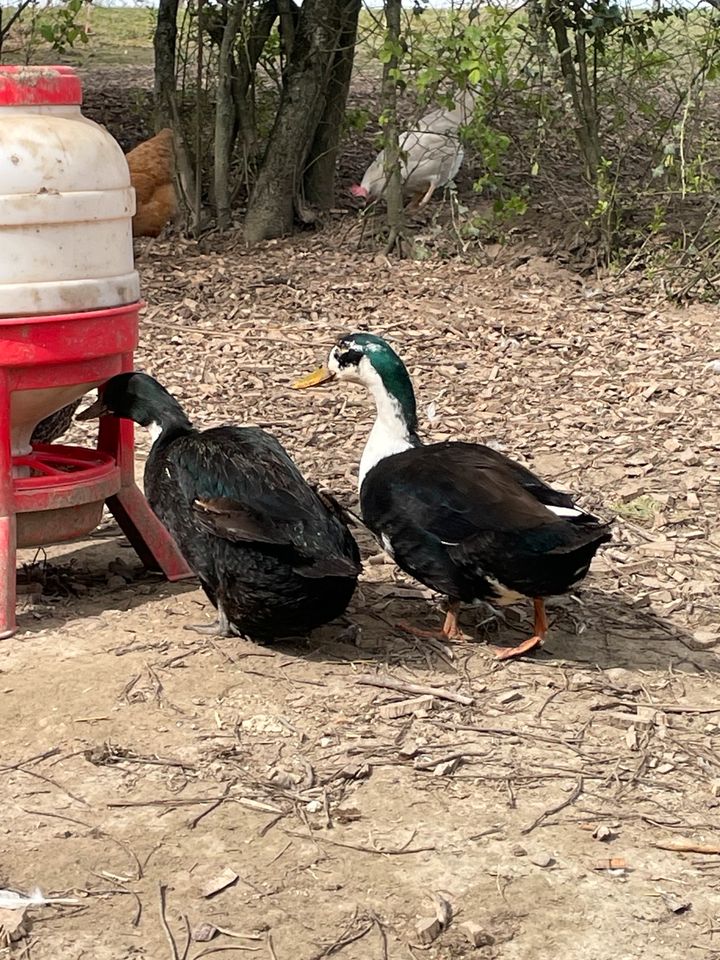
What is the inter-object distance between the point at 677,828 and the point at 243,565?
5.21ft

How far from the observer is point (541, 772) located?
384 cm

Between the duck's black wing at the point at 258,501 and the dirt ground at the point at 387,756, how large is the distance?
393 mm

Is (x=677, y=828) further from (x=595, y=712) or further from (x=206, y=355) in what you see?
(x=206, y=355)

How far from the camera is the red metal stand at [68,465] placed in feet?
14.9

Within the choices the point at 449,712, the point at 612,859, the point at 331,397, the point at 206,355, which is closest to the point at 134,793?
the point at 449,712

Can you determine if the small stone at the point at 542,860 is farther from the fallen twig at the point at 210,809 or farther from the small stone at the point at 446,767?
the fallen twig at the point at 210,809

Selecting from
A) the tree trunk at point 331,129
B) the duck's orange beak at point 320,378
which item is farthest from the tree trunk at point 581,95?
the duck's orange beak at point 320,378

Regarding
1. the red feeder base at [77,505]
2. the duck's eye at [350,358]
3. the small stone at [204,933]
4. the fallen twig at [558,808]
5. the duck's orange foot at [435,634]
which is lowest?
the duck's orange foot at [435,634]

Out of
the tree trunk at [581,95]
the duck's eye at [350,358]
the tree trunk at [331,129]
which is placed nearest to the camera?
the duck's eye at [350,358]

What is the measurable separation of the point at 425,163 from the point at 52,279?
20.7ft

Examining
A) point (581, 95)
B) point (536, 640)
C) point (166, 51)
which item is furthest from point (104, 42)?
point (536, 640)

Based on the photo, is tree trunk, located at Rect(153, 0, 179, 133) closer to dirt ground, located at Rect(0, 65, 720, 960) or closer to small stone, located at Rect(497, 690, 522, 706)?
dirt ground, located at Rect(0, 65, 720, 960)

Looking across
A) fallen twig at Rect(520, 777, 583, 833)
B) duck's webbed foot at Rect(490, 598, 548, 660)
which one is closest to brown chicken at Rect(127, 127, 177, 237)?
duck's webbed foot at Rect(490, 598, 548, 660)

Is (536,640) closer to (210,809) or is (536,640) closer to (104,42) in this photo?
(210,809)
